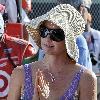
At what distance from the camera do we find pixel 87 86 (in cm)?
346

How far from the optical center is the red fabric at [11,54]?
5.11 metres

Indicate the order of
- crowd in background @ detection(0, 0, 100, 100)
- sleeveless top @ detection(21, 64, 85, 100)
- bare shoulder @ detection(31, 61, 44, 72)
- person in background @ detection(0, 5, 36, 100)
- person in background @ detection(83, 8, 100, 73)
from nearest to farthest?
sleeveless top @ detection(21, 64, 85, 100) < bare shoulder @ detection(31, 61, 44, 72) < crowd in background @ detection(0, 0, 100, 100) < person in background @ detection(0, 5, 36, 100) < person in background @ detection(83, 8, 100, 73)

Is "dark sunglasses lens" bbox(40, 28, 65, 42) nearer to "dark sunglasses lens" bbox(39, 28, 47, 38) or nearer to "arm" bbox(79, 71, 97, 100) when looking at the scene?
"dark sunglasses lens" bbox(39, 28, 47, 38)

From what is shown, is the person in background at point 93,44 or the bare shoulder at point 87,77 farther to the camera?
the person in background at point 93,44

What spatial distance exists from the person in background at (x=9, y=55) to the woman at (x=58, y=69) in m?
1.55

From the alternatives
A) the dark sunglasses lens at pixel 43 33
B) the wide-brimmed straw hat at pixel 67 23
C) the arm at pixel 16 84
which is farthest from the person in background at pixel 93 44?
the arm at pixel 16 84

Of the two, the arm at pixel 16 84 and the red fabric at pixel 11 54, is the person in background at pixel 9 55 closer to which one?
the red fabric at pixel 11 54

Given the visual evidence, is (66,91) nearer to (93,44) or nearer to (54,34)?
(54,34)

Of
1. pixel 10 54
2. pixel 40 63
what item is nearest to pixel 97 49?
pixel 10 54

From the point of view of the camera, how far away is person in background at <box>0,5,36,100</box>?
511cm

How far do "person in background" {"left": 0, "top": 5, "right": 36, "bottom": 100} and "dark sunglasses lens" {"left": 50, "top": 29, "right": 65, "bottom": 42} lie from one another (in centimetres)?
162

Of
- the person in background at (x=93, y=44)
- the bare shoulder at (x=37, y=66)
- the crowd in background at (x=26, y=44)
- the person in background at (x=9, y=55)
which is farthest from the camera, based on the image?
the person in background at (x=93, y=44)

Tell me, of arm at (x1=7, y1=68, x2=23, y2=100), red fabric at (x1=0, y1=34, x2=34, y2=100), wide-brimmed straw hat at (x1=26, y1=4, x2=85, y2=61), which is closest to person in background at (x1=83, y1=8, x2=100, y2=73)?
red fabric at (x1=0, y1=34, x2=34, y2=100)

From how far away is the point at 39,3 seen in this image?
32.3 ft
